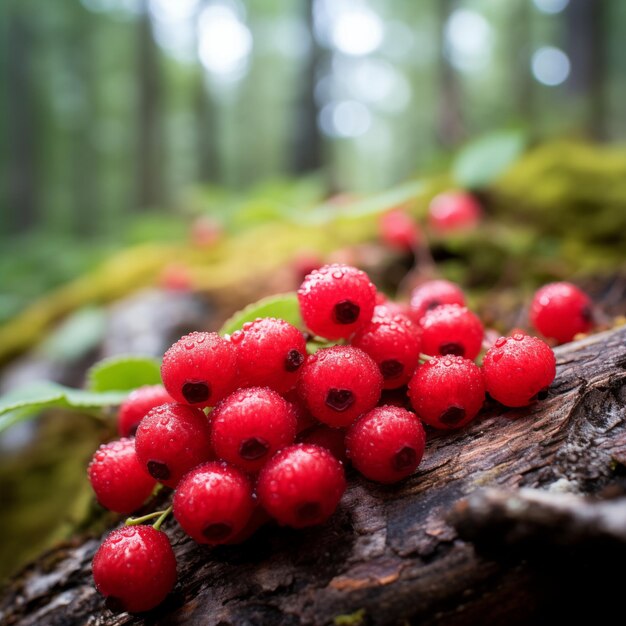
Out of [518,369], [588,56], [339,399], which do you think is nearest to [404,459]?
[339,399]

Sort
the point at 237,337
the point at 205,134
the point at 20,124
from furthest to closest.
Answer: the point at 20,124, the point at 205,134, the point at 237,337

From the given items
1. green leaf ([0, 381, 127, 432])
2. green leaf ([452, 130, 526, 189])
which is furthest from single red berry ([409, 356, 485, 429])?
green leaf ([452, 130, 526, 189])

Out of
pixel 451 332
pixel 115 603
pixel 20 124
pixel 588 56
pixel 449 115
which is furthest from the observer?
pixel 20 124

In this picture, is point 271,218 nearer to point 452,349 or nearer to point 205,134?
point 452,349

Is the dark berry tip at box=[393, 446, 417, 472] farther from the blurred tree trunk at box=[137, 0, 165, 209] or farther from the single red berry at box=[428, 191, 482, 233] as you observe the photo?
the blurred tree trunk at box=[137, 0, 165, 209]

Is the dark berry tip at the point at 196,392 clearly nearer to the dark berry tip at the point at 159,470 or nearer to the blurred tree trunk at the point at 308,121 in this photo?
the dark berry tip at the point at 159,470

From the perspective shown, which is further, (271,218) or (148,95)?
(148,95)

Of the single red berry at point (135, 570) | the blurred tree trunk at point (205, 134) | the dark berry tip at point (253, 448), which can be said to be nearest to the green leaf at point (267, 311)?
the dark berry tip at point (253, 448)

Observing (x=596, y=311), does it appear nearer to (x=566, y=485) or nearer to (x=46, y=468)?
(x=566, y=485)
